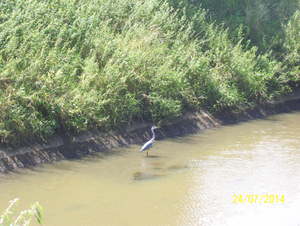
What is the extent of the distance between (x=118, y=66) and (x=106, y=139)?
6.91 feet

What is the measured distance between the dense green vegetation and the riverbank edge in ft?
0.82

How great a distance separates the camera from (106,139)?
8852mm

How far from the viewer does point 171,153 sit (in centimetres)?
858

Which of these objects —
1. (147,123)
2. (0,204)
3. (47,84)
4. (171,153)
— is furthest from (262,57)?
(0,204)

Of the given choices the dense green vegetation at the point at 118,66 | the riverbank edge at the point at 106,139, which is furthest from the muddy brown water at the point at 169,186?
the dense green vegetation at the point at 118,66

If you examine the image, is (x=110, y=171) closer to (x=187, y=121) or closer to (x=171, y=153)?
(x=171, y=153)

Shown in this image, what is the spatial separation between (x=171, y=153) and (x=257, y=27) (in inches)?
414
